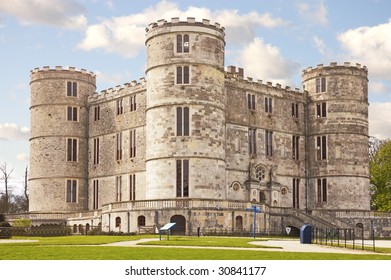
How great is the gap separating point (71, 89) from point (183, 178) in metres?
19.6

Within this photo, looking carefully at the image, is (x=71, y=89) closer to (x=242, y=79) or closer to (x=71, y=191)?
(x=71, y=191)

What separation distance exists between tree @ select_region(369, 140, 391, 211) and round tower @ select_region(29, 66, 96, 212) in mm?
28747

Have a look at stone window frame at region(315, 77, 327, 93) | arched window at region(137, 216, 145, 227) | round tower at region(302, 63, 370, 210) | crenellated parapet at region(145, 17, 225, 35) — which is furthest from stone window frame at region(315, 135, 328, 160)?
arched window at region(137, 216, 145, 227)

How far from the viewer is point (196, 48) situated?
58.9 metres

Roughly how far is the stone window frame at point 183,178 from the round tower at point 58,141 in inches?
642

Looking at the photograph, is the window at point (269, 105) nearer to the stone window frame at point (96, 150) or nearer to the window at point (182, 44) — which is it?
the window at point (182, 44)

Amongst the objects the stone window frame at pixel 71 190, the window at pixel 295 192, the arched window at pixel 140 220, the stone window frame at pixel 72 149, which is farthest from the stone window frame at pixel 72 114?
the window at pixel 295 192

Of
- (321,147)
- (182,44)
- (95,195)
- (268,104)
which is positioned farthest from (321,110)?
(95,195)

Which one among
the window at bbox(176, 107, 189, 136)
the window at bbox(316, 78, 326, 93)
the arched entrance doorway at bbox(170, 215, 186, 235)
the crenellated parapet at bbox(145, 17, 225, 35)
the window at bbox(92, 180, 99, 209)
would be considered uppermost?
the crenellated parapet at bbox(145, 17, 225, 35)

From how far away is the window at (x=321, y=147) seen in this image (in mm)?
68875

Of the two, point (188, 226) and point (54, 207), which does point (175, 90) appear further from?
point (54, 207)

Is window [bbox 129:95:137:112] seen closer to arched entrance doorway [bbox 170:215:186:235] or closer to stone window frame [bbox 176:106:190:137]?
stone window frame [bbox 176:106:190:137]

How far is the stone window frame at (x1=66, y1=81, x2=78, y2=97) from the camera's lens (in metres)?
71.9
